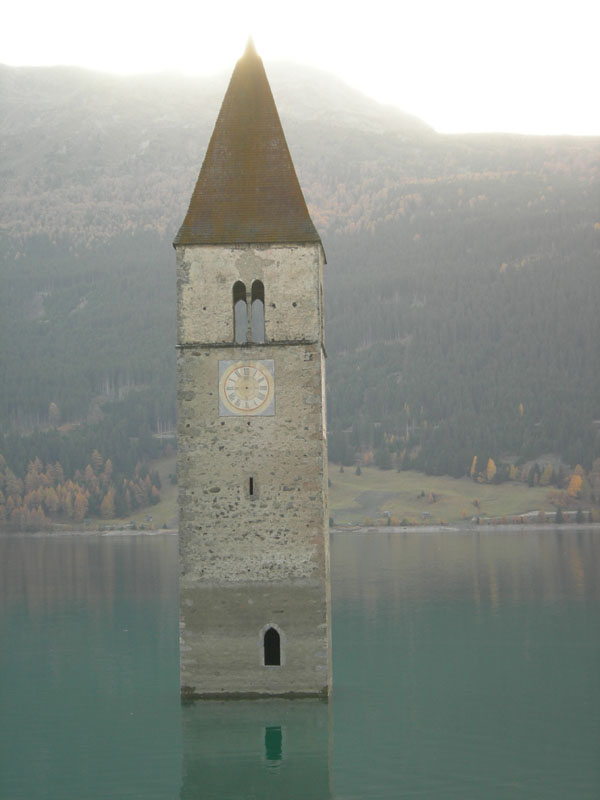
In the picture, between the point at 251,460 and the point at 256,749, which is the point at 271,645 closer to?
the point at 256,749

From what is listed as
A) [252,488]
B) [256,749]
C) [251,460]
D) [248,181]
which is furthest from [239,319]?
[256,749]

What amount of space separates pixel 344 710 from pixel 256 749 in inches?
206

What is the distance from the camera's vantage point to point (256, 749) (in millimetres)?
31219

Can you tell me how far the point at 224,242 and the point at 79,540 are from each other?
498ft

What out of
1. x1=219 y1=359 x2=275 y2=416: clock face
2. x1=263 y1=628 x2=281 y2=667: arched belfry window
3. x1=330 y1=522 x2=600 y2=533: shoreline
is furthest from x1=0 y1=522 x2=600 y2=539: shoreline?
x1=219 y1=359 x2=275 y2=416: clock face

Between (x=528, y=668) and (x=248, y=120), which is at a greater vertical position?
(x=248, y=120)

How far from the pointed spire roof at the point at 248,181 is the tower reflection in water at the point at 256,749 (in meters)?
13.3

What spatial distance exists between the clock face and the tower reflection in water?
8.22 meters

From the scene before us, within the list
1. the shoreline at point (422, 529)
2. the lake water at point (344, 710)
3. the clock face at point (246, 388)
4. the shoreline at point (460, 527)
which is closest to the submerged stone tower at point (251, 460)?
the clock face at point (246, 388)

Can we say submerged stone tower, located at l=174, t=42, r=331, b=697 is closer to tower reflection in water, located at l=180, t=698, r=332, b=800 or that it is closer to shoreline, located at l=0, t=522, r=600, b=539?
tower reflection in water, located at l=180, t=698, r=332, b=800

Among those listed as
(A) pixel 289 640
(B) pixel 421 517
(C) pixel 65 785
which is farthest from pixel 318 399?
(B) pixel 421 517

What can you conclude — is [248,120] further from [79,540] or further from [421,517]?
[421,517]

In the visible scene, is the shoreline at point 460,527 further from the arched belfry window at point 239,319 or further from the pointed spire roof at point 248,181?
the pointed spire roof at point 248,181

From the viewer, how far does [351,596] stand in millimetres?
77688
